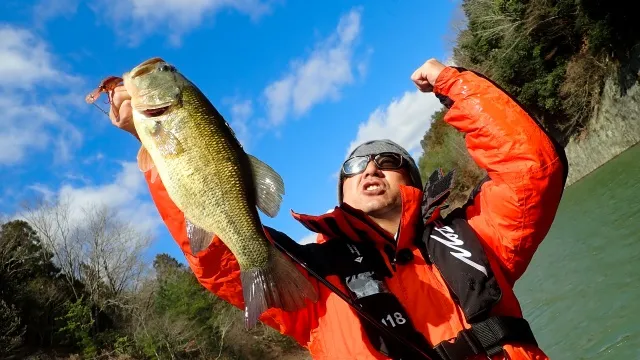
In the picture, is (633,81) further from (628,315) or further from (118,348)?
(118,348)

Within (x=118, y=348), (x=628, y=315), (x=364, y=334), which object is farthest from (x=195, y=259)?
(x=118, y=348)

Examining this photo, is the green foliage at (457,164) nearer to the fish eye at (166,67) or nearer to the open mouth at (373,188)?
the open mouth at (373,188)

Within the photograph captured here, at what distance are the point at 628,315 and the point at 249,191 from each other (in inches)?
266

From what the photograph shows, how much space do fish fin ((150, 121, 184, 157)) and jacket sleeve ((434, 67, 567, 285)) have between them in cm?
169

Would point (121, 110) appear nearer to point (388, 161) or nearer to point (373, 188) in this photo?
point (373, 188)

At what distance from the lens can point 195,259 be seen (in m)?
2.68

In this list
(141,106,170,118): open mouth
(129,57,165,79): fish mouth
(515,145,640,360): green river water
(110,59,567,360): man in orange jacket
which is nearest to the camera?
(141,106,170,118): open mouth

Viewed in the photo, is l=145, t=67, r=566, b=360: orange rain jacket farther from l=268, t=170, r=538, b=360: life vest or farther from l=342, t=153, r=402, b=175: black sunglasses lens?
l=342, t=153, r=402, b=175: black sunglasses lens

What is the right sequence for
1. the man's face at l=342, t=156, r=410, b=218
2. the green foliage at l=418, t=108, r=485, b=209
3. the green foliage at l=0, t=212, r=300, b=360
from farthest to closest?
the green foliage at l=418, t=108, r=485, b=209, the green foliage at l=0, t=212, r=300, b=360, the man's face at l=342, t=156, r=410, b=218

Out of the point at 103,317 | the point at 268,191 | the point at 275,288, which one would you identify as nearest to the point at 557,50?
the point at 268,191

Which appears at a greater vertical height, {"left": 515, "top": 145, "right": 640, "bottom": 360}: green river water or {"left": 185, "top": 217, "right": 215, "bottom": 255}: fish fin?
{"left": 185, "top": 217, "right": 215, "bottom": 255}: fish fin

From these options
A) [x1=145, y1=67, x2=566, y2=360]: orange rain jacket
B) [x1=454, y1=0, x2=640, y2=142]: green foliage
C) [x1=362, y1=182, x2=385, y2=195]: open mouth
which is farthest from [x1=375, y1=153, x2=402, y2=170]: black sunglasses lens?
[x1=454, y1=0, x2=640, y2=142]: green foliage

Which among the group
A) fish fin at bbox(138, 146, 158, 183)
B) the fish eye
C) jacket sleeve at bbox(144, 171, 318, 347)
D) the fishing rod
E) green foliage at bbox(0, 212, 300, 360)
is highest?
green foliage at bbox(0, 212, 300, 360)

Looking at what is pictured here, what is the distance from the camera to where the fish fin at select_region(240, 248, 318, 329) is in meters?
2.33
